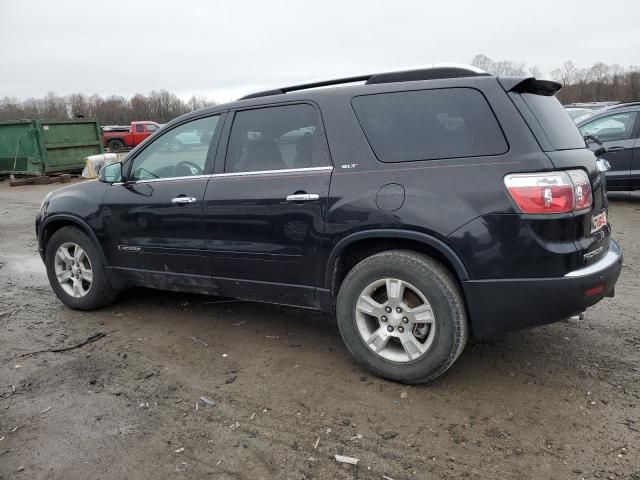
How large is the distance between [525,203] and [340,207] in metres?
1.09

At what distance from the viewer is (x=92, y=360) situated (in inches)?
147

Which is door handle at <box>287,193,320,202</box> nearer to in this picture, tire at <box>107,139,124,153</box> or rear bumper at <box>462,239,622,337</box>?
rear bumper at <box>462,239,622,337</box>

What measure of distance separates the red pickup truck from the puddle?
2446 centimetres

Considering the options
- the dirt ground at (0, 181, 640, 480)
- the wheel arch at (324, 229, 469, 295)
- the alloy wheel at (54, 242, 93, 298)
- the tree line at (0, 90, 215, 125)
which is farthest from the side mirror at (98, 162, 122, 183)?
the tree line at (0, 90, 215, 125)

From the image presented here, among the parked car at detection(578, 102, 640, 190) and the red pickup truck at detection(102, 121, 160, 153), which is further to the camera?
the red pickup truck at detection(102, 121, 160, 153)

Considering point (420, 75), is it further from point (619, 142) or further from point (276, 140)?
point (619, 142)

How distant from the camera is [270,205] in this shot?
3539mm

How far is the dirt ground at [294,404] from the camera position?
99.3 inches

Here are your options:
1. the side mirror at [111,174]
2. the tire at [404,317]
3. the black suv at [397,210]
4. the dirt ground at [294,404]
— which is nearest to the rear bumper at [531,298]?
the black suv at [397,210]

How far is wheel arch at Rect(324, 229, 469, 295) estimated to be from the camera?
9.71 ft

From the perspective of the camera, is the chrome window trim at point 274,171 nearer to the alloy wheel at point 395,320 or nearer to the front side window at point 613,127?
the alloy wheel at point 395,320

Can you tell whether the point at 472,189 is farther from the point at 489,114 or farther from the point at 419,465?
the point at 419,465

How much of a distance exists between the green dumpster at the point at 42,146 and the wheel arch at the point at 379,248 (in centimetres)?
1612

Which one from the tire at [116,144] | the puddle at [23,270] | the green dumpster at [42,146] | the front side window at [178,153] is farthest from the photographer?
the tire at [116,144]
